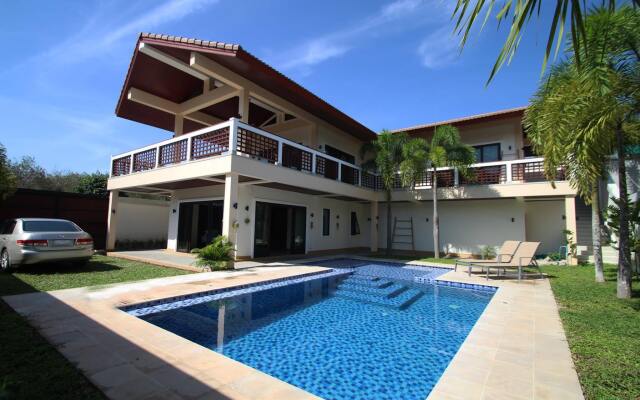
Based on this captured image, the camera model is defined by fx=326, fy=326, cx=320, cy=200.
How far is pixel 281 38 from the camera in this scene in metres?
11.8

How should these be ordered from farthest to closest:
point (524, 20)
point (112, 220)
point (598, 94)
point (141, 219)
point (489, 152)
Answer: point (141, 219) → point (489, 152) → point (112, 220) → point (598, 94) → point (524, 20)

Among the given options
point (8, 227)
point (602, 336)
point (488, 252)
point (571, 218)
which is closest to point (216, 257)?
point (8, 227)

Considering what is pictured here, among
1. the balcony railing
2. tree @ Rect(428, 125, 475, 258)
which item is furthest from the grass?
the balcony railing

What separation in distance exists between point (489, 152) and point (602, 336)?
15.8 metres

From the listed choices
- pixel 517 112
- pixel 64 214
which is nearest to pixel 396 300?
pixel 517 112

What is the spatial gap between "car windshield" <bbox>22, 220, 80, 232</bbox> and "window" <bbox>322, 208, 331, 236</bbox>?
11.4 meters

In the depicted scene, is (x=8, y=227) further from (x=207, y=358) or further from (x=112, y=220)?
(x=207, y=358)

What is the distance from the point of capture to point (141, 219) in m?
19.5

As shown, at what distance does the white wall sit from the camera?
18594 mm

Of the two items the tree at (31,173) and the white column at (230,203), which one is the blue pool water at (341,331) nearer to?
the white column at (230,203)

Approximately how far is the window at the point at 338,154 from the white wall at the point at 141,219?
1115 cm

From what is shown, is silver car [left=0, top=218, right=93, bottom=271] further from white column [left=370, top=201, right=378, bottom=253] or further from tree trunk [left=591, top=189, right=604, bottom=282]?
tree trunk [left=591, top=189, right=604, bottom=282]

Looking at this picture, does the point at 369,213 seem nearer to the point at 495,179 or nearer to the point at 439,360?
the point at 495,179

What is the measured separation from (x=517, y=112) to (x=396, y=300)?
1352 centimetres
